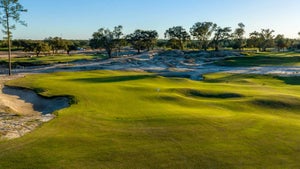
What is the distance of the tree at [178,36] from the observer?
12700cm

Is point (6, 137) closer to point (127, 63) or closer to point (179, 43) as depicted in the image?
point (127, 63)

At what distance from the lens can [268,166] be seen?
12.4 m

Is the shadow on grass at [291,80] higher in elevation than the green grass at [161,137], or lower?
higher

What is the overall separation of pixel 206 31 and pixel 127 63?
52.8 meters

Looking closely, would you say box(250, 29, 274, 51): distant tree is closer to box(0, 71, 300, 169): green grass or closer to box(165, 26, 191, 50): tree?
box(165, 26, 191, 50): tree

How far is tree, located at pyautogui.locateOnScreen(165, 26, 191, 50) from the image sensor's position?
417 feet

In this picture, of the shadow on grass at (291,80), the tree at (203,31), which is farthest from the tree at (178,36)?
the shadow on grass at (291,80)

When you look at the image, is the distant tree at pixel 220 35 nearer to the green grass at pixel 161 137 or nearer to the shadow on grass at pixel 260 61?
the shadow on grass at pixel 260 61

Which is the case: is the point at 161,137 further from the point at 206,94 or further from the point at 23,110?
the point at 206,94

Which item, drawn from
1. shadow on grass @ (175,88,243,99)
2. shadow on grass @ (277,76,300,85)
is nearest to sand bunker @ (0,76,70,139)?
shadow on grass @ (175,88,243,99)

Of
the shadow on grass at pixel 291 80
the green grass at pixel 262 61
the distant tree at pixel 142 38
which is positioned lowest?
the shadow on grass at pixel 291 80


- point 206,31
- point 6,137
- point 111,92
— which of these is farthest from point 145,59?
point 6,137

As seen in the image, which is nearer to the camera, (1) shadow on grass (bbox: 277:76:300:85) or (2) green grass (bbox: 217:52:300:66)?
(1) shadow on grass (bbox: 277:76:300:85)

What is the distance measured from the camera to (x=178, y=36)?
129500 mm
